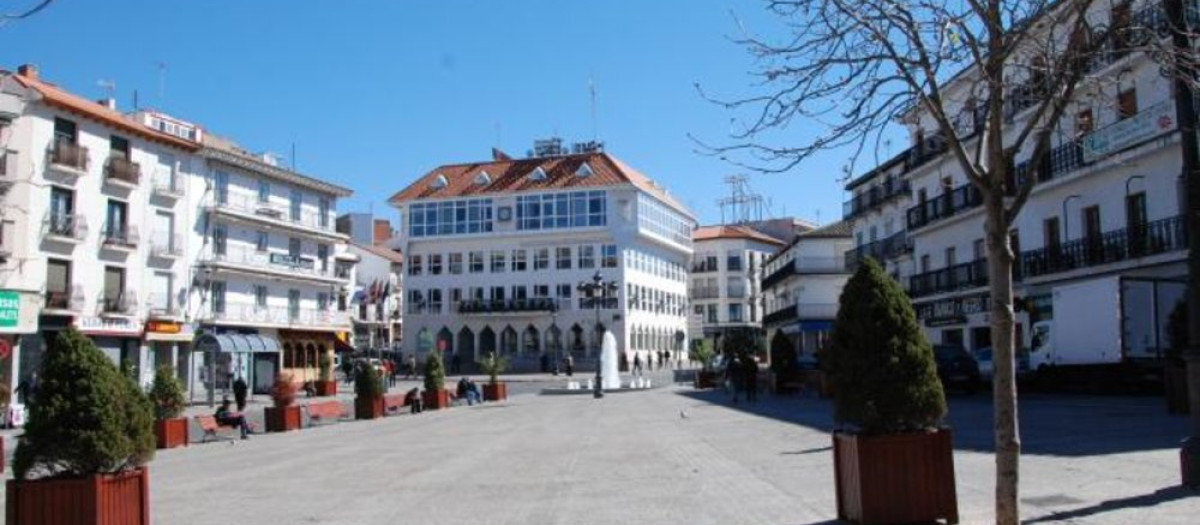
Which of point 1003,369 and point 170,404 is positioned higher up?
point 1003,369

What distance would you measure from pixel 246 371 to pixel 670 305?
4778cm

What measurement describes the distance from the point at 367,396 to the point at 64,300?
60.8 ft

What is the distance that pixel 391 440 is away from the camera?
2027 centimetres

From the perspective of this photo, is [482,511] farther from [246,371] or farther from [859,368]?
[246,371]

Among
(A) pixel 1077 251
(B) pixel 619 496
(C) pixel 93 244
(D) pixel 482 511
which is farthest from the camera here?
(C) pixel 93 244

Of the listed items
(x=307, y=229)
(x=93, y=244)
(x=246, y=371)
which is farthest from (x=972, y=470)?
(x=307, y=229)

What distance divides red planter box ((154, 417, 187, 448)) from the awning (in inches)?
903

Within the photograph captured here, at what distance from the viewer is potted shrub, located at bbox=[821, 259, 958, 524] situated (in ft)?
25.7

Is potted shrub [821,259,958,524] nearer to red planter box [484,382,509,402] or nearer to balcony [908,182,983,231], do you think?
red planter box [484,382,509,402]

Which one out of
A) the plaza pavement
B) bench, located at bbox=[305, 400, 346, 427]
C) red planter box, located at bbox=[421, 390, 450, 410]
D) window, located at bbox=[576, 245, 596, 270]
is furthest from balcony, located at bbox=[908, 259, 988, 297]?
window, located at bbox=[576, 245, 596, 270]

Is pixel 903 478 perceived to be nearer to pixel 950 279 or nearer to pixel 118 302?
pixel 950 279

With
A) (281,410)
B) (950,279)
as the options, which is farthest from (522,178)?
(281,410)

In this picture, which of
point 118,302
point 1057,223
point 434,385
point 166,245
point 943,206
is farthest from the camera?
point 166,245

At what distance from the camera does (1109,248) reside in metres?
33.0
